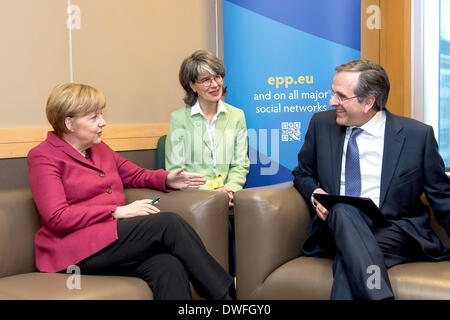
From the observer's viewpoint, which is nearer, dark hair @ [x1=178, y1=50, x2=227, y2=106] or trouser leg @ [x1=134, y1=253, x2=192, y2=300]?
trouser leg @ [x1=134, y1=253, x2=192, y2=300]

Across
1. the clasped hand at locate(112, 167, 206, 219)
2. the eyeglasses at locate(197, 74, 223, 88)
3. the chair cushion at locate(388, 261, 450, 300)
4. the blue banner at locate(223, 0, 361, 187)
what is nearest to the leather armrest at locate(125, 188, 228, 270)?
the clasped hand at locate(112, 167, 206, 219)

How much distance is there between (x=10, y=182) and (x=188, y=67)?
1258 mm

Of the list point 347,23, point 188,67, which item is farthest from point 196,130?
point 347,23

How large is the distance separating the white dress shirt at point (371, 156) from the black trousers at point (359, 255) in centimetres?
26

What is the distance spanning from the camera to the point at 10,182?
8.71 ft

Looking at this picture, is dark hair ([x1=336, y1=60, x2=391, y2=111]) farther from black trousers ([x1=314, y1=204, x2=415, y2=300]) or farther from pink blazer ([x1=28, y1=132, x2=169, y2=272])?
pink blazer ([x1=28, y1=132, x2=169, y2=272])

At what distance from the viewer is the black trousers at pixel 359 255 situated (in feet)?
6.46

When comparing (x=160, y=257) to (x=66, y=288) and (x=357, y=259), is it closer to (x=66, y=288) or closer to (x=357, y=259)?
(x=66, y=288)

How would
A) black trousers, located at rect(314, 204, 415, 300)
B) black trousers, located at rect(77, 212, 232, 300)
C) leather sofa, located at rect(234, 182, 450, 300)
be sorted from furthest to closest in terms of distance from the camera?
leather sofa, located at rect(234, 182, 450, 300), black trousers, located at rect(77, 212, 232, 300), black trousers, located at rect(314, 204, 415, 300)

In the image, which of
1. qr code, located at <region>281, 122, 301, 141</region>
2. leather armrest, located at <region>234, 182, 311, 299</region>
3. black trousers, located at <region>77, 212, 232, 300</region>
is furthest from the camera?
qr code, located at <region>281, 122, 301, 141</region>

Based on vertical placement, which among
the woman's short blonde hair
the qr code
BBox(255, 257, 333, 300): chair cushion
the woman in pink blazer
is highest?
the woman's short blonde hair

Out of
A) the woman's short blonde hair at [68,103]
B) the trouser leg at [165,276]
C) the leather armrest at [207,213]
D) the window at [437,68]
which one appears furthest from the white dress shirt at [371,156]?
the woman's short blonde hair at [68,103]

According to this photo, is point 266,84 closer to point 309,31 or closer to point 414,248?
point 309,31

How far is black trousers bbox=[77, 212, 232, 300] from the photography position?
2.10 metres
